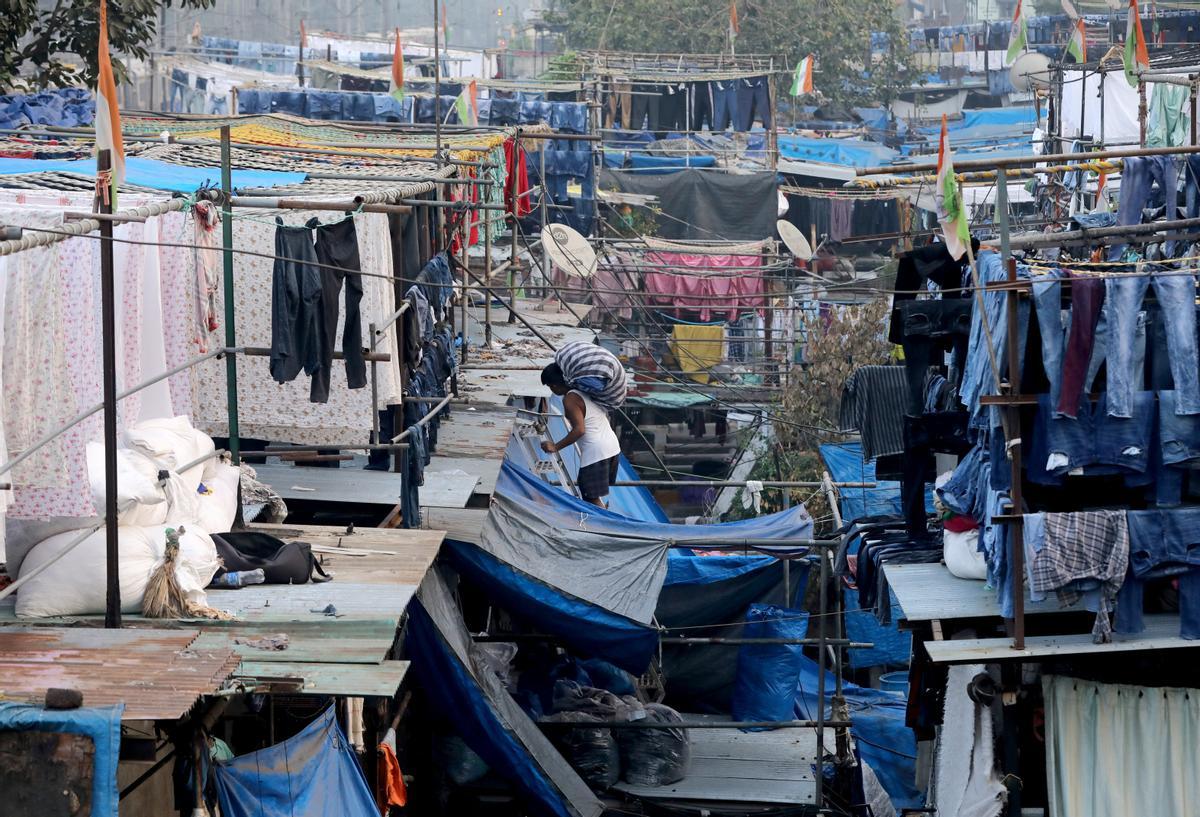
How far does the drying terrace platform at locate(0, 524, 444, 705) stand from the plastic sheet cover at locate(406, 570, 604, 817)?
3.40ft

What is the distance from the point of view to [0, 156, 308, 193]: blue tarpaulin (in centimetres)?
933

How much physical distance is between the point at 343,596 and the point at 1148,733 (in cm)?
458

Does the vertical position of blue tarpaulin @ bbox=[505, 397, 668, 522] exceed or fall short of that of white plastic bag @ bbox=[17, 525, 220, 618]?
it falls short

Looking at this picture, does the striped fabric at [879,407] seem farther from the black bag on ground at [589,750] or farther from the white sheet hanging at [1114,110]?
the white sheet hanging at [1114,110]

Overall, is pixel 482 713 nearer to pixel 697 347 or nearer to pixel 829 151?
pixel 697 347

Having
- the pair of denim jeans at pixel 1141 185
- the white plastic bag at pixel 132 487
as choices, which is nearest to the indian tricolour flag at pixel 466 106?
the pair of denim jeans at pixel 1141 185

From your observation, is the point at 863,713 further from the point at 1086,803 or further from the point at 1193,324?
the point at 1193,324

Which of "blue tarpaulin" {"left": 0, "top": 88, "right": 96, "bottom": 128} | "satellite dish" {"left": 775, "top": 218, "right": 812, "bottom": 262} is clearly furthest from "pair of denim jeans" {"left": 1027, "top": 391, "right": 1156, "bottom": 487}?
"satellite dish" {"left": 775, "top": 218, "right": 812, "bottom": 262}

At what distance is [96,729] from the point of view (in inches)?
193

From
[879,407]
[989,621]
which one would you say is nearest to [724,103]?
[879,407]

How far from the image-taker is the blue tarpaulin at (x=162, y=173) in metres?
9.33

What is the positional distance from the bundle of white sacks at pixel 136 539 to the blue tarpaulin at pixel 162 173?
2342mm

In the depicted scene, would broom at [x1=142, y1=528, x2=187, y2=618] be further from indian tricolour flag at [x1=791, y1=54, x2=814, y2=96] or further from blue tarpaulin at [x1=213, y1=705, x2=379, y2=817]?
indian tricolour flag at [x1=791, y1=54, x2=814, y2=96]

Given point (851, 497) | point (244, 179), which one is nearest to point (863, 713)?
point (851, 497)
